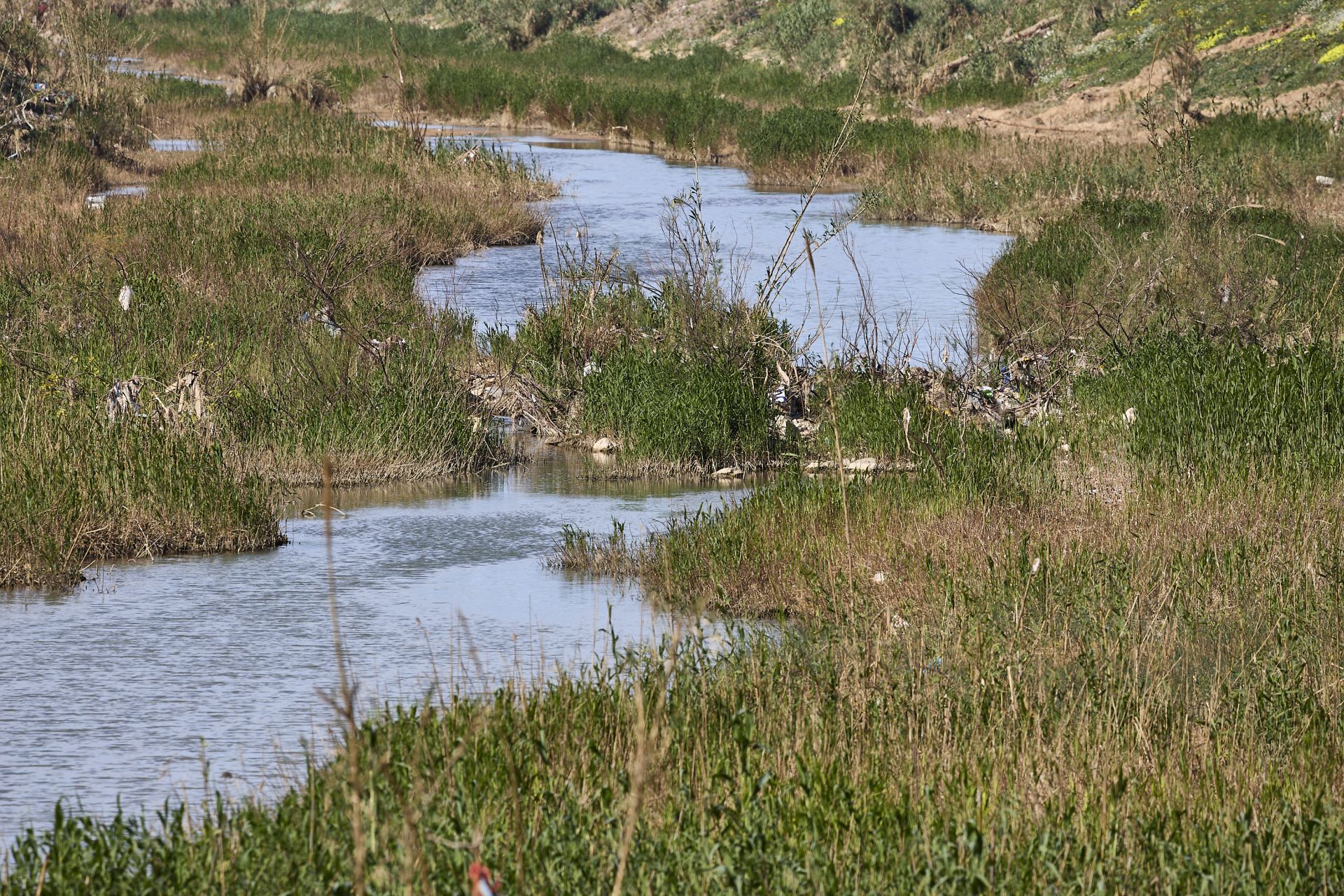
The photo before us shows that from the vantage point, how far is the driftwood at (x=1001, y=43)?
1339 inches

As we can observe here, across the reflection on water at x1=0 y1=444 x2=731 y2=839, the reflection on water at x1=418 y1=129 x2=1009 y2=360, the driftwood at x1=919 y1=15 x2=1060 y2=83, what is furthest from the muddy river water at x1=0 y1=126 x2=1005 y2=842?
the driftwood at x1=919 y1=15 x2=1060 y2=83

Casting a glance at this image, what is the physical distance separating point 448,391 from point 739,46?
118 feet

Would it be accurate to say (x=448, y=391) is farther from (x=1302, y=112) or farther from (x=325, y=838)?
(x=1302, y=112)

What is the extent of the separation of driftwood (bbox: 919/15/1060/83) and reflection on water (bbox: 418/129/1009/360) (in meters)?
8.89

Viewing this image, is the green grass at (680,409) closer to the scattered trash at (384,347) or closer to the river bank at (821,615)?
the river bank at (821,615)

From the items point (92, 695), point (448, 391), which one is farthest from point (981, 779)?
point (448, 391)

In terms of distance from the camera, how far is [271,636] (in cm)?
704

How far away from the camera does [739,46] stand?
44.9 m

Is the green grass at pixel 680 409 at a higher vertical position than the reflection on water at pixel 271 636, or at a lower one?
higher

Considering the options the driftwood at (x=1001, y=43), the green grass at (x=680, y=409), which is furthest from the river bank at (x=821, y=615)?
the driftwood at (x=1001, y=43)

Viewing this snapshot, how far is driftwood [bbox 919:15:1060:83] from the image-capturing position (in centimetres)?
3400

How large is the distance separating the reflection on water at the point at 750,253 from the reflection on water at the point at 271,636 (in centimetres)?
362

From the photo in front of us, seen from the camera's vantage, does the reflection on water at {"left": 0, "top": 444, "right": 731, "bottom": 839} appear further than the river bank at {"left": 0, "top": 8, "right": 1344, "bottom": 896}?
Yes

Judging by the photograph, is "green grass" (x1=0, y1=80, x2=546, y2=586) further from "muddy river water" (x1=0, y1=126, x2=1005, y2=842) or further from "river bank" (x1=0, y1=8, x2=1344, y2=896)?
"muddy river water" (x1=0, y1=126, x2=1005, y2=842)
